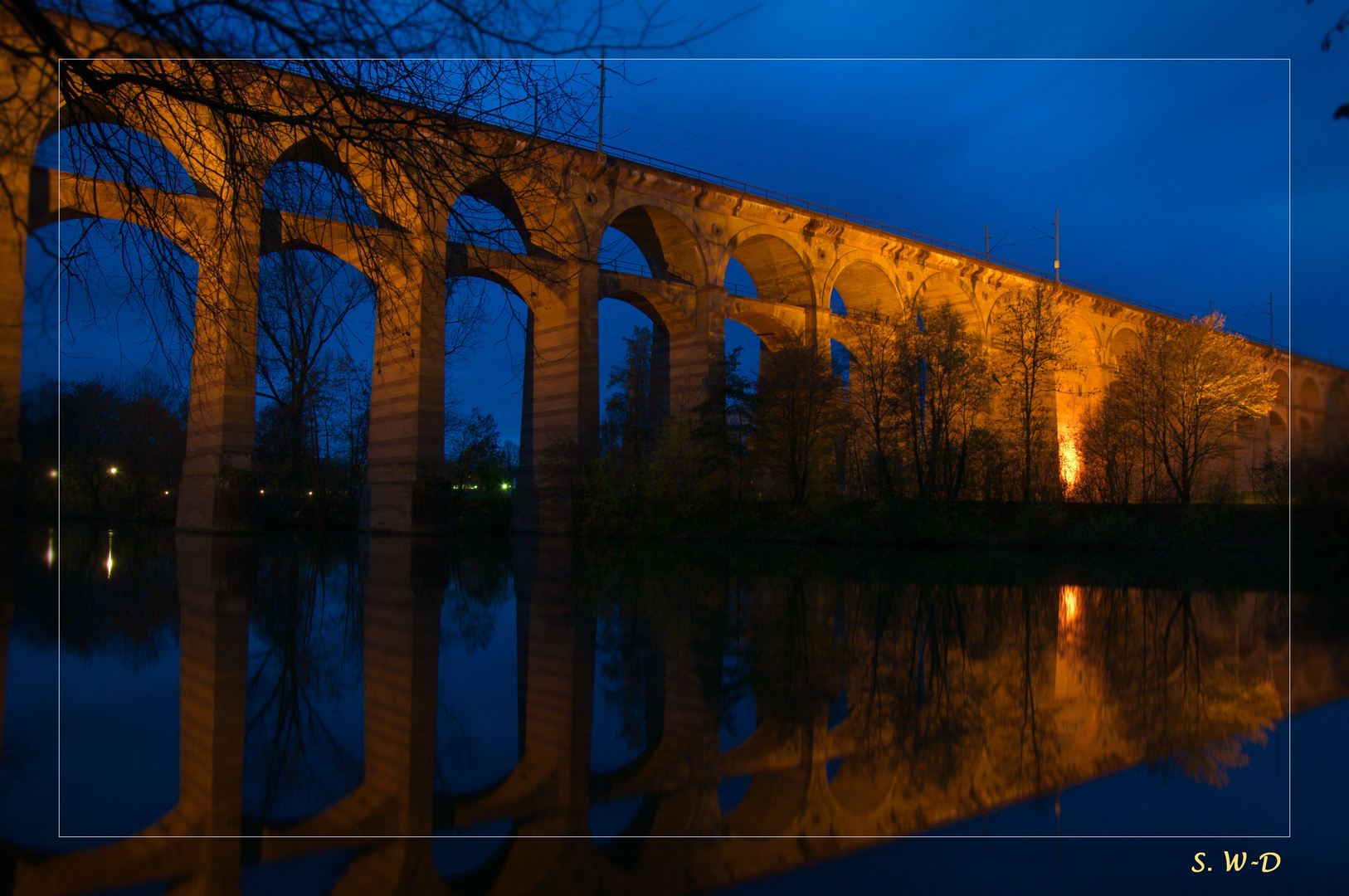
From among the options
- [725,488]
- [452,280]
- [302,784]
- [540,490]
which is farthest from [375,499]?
[302,784]

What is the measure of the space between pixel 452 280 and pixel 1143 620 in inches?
257

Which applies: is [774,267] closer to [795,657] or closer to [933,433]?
[933,433]

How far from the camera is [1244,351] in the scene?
18.3 meters

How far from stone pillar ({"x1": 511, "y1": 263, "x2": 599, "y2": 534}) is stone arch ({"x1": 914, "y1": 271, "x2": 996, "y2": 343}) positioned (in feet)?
60.8

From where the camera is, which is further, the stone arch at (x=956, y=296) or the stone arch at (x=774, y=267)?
the stone arch at (x=956, y=296)

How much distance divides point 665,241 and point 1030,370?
13867mm

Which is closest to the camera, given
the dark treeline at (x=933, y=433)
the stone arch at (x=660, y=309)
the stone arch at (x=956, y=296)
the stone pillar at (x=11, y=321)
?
the stone pillar at (x=11, y=321)

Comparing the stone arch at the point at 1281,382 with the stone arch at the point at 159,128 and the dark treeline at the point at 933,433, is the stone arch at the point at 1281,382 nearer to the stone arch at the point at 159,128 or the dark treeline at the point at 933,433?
the stone arch at the point at 159,128

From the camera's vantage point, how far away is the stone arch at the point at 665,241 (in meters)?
29.1

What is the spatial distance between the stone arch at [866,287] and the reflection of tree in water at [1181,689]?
2880cm

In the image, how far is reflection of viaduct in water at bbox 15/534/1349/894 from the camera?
2.19 m

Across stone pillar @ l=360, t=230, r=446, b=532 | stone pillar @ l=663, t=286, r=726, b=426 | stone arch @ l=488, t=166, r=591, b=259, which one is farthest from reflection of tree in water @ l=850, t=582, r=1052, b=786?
stone pillar @ l=663, t=286, r=726, b=426

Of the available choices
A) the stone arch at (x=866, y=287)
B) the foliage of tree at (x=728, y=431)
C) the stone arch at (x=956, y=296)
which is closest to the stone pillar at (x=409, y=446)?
the foliage of tree at (x=728, y=431)

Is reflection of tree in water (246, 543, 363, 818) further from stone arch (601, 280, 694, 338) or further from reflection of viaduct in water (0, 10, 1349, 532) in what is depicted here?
stone arch (601, 280, 694, 338)
